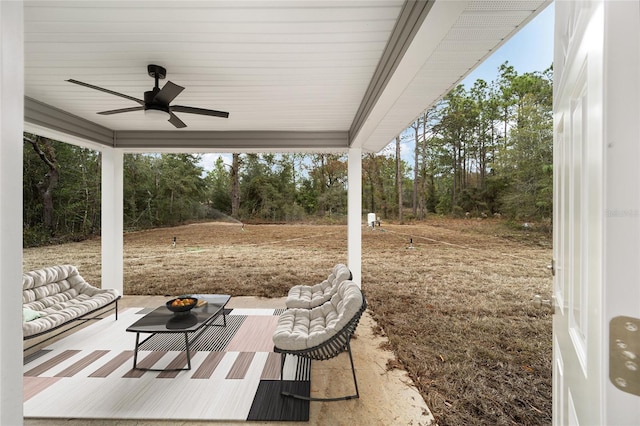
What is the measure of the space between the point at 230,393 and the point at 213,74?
103 inches

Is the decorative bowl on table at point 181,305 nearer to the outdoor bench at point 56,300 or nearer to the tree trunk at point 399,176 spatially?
the outdoor bench at point 56,300

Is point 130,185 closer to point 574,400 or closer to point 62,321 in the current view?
point 62,321

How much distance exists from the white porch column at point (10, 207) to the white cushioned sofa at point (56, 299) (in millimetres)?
2632

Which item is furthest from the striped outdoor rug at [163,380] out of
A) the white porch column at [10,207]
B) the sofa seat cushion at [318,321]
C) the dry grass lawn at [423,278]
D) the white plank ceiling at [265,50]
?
the white plank ceiling at [265,50]

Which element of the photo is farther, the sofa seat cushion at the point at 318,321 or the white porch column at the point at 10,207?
the sofa seat cushion at the point at 318,321

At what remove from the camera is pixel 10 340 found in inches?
23.0

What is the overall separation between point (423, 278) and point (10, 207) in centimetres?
549

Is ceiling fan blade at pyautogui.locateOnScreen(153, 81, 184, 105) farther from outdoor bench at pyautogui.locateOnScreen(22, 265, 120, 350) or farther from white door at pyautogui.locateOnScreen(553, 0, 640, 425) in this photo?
white door at pyautogui.locateOnScreen(553, 0, 640, 425)

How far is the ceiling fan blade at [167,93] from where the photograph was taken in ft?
7.27

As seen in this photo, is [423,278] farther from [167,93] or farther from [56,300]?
[56,300]

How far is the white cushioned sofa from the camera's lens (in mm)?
2668

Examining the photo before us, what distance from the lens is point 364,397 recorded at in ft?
7.13

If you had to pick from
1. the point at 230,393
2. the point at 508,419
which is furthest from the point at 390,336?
the point at 230,393

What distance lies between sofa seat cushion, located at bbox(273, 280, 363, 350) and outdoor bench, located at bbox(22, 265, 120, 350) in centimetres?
206
